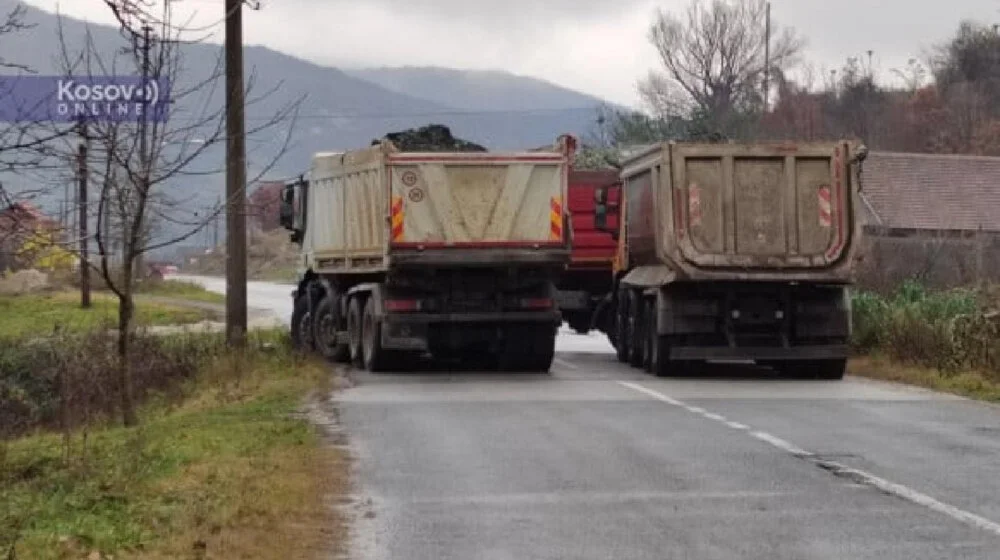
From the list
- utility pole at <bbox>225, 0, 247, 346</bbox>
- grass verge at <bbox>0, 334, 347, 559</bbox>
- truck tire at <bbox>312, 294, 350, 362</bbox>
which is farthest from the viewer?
truck tire at <bbox>312, 294, 350, 362</bbox>

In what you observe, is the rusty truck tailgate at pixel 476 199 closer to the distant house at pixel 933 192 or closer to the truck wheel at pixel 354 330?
the truck wheel at pixel 354 330

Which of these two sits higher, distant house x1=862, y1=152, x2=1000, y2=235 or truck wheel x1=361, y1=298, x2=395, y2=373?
distant house x1=862, y1=152, x2=1000, y2=235

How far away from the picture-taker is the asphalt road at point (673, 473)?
8898mm

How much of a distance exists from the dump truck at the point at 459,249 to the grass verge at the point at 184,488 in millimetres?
3534

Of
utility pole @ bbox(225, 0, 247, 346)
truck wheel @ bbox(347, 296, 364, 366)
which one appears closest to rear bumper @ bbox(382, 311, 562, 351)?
truck wheel @ bbox(347, 296, 364, 366)

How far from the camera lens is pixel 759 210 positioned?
66.7ft

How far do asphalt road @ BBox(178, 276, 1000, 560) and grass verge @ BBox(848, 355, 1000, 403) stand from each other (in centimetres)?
84

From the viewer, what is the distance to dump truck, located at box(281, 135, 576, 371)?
2072 cm

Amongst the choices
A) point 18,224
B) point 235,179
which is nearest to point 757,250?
point 235,179

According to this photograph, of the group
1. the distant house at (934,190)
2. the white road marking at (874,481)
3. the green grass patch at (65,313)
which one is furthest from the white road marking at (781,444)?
the distant house at (934,190)

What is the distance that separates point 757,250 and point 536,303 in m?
3.08

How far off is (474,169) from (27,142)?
384 inches

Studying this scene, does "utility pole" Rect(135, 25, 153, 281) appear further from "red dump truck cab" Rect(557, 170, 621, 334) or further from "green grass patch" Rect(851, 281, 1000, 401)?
"red dump truck cab" Rect(557, 170, 621, 334)

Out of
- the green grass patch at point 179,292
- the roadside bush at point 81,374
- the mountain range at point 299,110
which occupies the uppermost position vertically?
the mountain range at point 299,110
